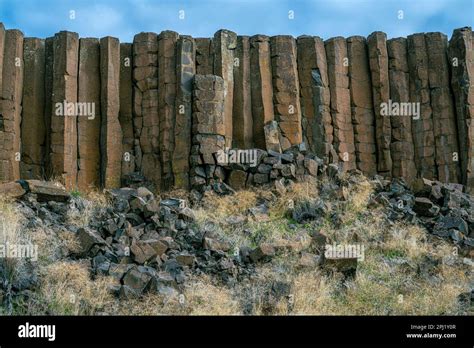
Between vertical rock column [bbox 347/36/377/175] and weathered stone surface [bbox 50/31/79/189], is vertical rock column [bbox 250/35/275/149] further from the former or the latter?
weathered stone surface [bbox 50/31/79/189]

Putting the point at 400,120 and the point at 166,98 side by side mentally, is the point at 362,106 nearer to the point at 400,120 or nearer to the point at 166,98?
the point at 400,120

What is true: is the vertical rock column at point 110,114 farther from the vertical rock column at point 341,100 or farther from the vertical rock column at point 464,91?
the vertical rock column at point 464,91

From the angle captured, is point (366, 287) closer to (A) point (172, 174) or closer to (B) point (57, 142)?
(A) point (172, 174)

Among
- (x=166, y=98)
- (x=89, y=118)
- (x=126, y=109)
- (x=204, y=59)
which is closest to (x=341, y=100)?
(x=204, y=59)

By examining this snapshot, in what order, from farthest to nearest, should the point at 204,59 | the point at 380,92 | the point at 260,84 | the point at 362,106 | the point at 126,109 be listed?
the point at 362,106
the point at 380,92
the point at 204,59
the point at 260,84
the point at 126,109

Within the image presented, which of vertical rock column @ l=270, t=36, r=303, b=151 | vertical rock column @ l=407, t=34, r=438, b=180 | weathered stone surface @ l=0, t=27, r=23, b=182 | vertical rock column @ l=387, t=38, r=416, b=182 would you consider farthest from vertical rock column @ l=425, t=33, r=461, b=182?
weathered stone surface @ l=0, t=27, r=23, b=182

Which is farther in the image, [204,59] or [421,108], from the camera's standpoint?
[421,108]

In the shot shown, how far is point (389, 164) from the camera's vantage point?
76.9 ft

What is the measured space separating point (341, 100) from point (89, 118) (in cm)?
799

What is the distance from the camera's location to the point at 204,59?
76.3 feet

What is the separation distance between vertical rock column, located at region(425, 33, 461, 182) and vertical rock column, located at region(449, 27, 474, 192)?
0.20 metres

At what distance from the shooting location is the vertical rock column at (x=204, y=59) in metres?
23.2

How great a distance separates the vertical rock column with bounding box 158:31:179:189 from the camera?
22.1 meters

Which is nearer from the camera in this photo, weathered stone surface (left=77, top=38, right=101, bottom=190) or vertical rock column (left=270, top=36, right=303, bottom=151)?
weathered stone surface (left=77, top=38, right=101, bottom=190)
